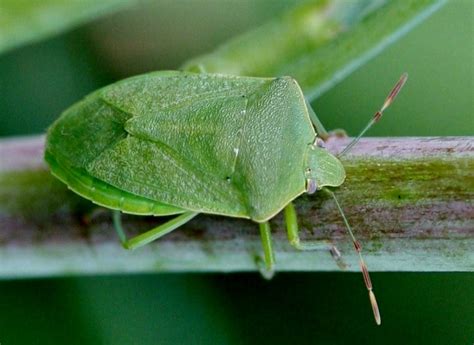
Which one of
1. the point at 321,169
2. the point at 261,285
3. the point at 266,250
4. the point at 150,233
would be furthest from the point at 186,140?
the point at 261,285

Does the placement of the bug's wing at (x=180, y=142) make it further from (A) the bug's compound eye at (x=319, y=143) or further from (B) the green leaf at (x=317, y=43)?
(A) the bug's compound eye at (x=319, y=143)

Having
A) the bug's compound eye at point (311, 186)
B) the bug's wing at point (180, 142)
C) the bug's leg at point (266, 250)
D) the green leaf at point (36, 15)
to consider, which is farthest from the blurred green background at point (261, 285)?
the green leaf at point (36, 15)

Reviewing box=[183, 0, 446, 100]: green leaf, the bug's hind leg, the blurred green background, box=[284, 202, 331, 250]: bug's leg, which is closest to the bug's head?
box=[284, 202, 331, 250]: bug's leg

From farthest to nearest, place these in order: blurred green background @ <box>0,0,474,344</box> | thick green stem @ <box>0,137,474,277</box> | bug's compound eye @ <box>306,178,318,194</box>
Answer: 1. blurred green background @ <box>0,0,474,344</box>
2. bug's compound eye @ <box>306,178,318,194</box>
3. thick green stem @ <box>0,137,474,277</box>

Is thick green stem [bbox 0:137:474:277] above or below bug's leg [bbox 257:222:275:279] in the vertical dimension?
above

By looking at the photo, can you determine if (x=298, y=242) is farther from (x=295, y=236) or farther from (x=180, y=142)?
(x=180, y=142)

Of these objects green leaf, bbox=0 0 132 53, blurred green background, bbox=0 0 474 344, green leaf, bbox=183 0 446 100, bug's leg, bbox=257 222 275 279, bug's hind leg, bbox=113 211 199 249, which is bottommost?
blurred green background, bbox=0 0 474 344

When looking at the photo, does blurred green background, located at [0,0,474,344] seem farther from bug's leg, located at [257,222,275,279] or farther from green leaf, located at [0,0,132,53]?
green leaf, located at [0,0,132,53]
